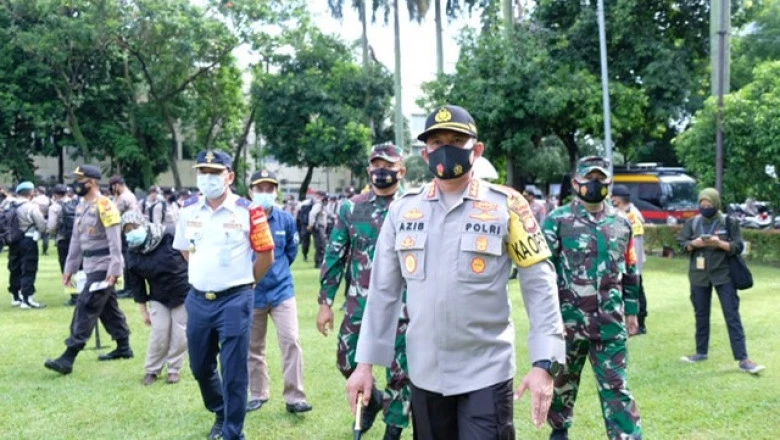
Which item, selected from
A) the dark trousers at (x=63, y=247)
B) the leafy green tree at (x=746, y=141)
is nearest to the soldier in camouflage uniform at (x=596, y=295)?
the dark trousers at (x=63, y=247)

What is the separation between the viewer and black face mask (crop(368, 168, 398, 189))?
19.5 ft

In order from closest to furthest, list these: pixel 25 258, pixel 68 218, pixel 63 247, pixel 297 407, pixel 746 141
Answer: pixel 297 407
pixel 68 218
pixel 63 247
pixel 25 258
pixel 746 141

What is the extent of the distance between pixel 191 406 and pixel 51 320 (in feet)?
20.4

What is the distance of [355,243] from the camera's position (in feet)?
19.9

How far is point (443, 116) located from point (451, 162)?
0.21m

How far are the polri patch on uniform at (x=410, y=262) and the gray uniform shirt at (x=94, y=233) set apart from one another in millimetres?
5561

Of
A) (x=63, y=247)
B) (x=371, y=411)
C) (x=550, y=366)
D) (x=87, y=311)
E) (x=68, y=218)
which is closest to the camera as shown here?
(x=550, y=366)

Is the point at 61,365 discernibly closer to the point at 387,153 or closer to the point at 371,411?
the point at 371,411

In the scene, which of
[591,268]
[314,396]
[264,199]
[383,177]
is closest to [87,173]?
[264,199]

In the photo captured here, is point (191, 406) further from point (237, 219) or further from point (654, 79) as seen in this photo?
point (654, 79)

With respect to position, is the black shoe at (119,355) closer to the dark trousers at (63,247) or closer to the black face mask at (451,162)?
the dark trousers at (63,247)

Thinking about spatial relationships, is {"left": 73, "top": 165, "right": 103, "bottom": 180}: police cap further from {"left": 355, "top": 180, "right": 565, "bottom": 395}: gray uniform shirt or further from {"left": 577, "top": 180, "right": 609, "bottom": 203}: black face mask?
{"left": 355, "top": 180, "right": 565, "bottom": 395}: gray uniform shirt

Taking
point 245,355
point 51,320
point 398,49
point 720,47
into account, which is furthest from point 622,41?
point 245,355

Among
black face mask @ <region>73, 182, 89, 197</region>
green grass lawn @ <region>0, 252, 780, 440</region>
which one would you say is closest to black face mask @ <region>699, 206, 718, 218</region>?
green grass lawn @ <region>0, 252, 780, 440</region>
